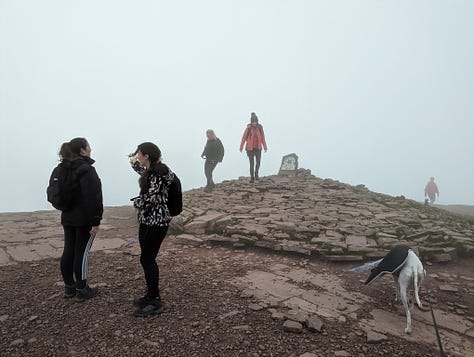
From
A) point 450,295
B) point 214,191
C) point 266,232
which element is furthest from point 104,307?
point 214,191

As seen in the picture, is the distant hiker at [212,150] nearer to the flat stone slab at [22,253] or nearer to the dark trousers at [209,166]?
the dark trousers at [209,166]

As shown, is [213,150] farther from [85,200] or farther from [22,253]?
[85,200]

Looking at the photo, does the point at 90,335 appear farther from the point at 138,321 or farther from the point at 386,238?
the point at 386,238

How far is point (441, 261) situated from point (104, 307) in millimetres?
6164

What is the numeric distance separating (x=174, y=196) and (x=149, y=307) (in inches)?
57.3

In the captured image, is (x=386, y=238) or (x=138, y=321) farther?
(x=386, y=238)

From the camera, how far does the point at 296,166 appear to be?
1684 cm

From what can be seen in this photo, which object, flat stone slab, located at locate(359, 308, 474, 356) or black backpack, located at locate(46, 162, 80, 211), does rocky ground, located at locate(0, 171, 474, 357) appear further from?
black backpack, located at locate(46, 162, 80, 211)

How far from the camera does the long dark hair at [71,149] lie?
435 centimetres

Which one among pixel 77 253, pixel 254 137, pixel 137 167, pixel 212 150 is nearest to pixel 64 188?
pixel 77 253

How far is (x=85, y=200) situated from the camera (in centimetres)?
423

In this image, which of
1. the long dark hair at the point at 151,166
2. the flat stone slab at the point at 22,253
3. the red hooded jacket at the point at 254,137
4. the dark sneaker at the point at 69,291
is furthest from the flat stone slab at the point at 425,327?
the red hooded jacket at the point at 254,137

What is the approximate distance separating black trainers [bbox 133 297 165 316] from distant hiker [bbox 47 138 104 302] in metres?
0.94

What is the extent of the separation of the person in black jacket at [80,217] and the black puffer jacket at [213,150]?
7.64 metres
